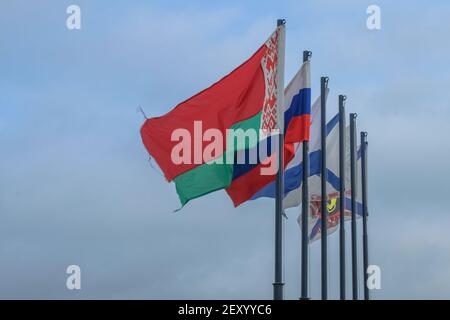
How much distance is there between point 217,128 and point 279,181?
6.62ft

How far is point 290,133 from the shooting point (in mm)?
28625

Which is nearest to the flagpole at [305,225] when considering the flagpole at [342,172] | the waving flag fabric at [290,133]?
the waving flag fabric at [290,133]

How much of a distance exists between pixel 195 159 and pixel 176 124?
109 centimetres

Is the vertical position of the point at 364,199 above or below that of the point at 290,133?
above

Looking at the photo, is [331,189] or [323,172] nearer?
[323,172]

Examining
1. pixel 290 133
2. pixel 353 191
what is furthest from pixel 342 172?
pixel 290 133

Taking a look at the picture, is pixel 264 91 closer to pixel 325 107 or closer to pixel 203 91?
pixel 203 91

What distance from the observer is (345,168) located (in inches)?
1453

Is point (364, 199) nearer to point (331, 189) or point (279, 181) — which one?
point (331, 189)

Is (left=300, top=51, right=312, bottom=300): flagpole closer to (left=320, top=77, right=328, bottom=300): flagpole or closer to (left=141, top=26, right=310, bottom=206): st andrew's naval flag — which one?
(left=320, top=77, right=328, bottom=300): flagpole

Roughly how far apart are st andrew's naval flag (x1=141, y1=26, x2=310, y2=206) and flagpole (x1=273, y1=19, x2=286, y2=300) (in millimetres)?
116
